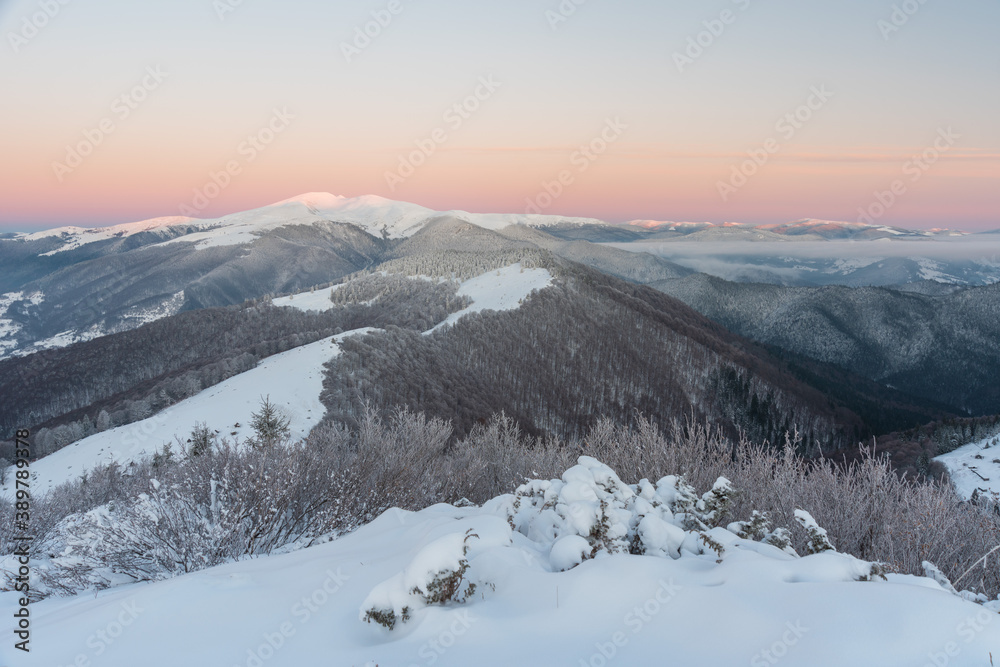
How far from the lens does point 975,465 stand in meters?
47.2

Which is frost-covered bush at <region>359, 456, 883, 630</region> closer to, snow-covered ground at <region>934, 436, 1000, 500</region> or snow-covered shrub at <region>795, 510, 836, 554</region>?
snow-covered shrub at <region>795, 510, 836, 554</region>

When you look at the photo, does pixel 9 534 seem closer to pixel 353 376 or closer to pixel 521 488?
pixel 521 488

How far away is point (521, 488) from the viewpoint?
304 inches

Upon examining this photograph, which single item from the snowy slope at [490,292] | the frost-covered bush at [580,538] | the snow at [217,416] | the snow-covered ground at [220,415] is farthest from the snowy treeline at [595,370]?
the frost-covered bush at [580,538]

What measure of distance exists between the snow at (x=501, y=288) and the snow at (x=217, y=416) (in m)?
46.4

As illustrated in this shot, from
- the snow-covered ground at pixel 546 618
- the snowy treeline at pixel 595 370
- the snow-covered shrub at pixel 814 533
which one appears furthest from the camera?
the snowy treeline at pixel 595 370

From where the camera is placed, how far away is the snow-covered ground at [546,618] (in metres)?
3.65

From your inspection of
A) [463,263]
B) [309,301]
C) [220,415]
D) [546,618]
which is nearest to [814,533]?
[546,618]

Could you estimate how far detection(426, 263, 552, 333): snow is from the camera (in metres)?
116

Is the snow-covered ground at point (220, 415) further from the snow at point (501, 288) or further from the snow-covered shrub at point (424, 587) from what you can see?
the snow at point (501, 288)

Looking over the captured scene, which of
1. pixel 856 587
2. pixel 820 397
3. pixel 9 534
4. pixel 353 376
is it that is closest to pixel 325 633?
pixel 856 587

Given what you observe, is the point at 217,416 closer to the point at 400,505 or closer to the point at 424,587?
the point at 400,505

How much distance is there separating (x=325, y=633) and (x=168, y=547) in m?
5.64

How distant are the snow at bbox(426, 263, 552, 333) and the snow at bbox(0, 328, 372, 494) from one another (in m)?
46.4
